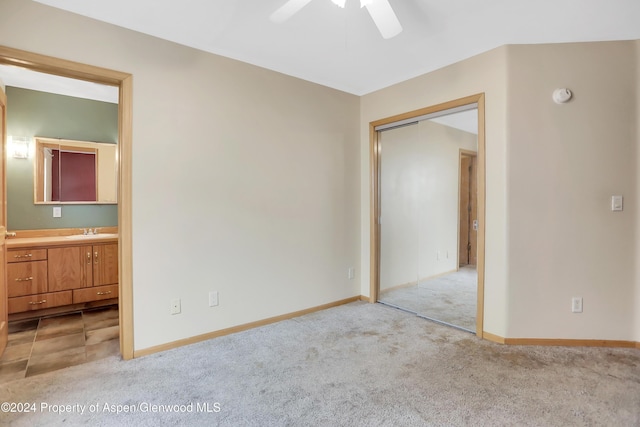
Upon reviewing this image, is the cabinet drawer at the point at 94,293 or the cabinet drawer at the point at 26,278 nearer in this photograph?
the cabinet drawer at the point at 26,278

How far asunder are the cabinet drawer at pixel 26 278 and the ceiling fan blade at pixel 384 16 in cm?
374

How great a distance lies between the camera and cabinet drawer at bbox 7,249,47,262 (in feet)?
9.94

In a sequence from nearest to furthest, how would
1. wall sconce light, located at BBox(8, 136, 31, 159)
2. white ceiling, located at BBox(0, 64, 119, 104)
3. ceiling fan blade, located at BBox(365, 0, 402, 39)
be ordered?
1. ceiling fan blade, located at BBox(365, 0, 402, 39)
2. white ceiling, located at BBox(0, 64, 119, 104)
3. wall sconce light, located at BBox(8, 136, 31, 159)

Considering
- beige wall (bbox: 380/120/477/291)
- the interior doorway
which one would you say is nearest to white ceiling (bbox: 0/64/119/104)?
beige wall (bbox: 380/120/477/291)

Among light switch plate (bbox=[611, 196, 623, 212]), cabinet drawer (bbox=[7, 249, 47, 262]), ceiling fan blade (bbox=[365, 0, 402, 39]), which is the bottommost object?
cabinet drawer (bbox=[7, 249, 47, 262])

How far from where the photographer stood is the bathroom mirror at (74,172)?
3.50m

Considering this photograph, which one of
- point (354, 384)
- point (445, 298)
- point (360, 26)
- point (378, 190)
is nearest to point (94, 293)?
point (354, 384)

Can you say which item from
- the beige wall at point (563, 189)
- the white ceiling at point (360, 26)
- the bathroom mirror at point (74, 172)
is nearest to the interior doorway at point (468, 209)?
the beige wall at point (563, 189)

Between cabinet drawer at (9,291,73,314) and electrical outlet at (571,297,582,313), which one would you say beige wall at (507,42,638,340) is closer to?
electrical outlet at (571,297,582,313)

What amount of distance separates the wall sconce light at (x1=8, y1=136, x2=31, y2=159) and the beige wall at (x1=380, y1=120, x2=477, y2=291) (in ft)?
12.8

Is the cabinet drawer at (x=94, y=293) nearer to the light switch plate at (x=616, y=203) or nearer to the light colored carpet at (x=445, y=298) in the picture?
the light colored carpet at (x=445, y=298)

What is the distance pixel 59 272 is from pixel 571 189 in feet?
15.8

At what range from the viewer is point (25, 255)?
308 cm

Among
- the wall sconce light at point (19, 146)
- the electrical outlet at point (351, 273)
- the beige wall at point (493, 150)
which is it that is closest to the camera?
the beige wall at point (493, 150)
